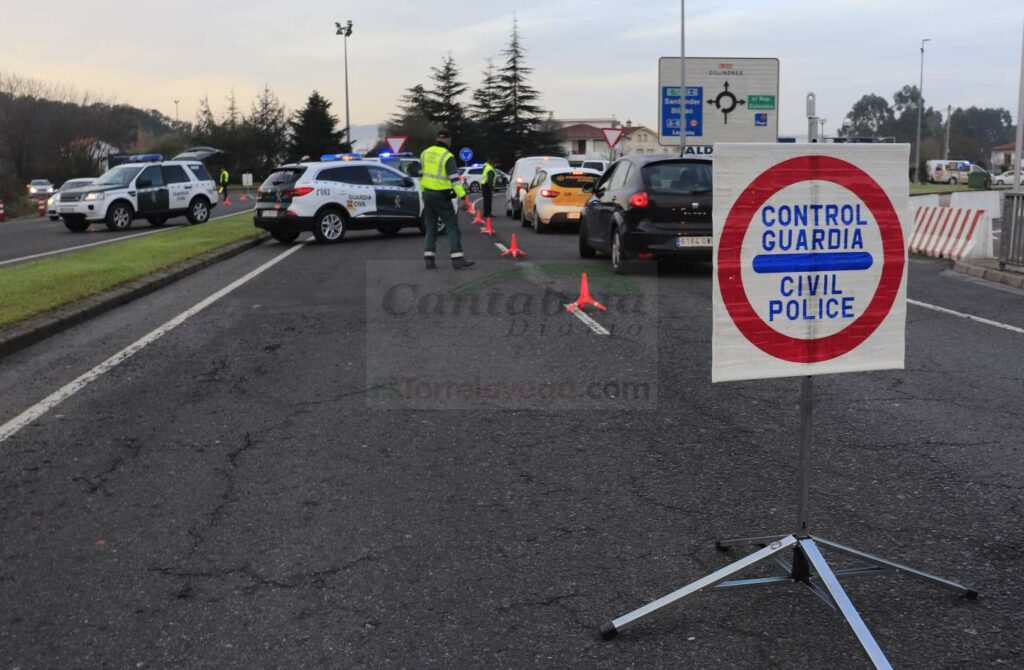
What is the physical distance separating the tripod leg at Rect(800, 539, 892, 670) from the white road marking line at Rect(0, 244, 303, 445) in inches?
183

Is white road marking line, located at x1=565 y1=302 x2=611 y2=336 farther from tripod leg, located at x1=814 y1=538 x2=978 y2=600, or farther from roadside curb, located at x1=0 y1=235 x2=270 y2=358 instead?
tripod leg, located at x1=814 y1=538 x2=978 y2=600

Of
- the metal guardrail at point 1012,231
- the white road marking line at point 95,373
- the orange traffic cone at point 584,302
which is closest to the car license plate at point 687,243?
the orange traffic cone at point 584,302

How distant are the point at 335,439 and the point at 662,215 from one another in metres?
8.74

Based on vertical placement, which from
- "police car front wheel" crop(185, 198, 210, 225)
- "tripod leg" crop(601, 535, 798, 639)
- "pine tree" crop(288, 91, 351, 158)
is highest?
"pine tree" crop(288, 91, 351, 158)

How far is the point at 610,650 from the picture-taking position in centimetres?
338

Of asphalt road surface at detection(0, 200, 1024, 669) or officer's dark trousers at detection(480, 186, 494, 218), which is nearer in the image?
asphalt road surface at detection(0, 200, 1024, 669)

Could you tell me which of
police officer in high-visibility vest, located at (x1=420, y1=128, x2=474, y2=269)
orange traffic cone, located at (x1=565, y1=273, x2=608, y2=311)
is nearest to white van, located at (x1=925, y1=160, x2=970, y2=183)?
police officer in high-visibility vest, located at (x1=420, y1=128, x2=474, y2=269)

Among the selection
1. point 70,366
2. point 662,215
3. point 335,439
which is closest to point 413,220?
point 662,215

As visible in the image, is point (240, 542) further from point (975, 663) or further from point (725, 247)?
point (975, 663)

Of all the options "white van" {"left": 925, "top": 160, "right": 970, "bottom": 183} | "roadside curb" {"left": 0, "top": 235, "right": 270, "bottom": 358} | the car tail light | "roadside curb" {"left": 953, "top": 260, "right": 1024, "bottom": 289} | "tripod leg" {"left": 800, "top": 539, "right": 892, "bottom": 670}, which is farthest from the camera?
"white van" {"left": 925, "top": 160, "right": 970, "bottom": 183}

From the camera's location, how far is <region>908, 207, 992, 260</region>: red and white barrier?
693 inches

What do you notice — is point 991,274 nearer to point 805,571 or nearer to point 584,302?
point 584,302

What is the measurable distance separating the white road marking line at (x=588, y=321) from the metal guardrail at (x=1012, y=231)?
777 cm

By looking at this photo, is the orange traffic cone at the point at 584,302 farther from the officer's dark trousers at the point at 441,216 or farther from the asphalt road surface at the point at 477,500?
Result: the officer's dark trousers at the point at 441,216
